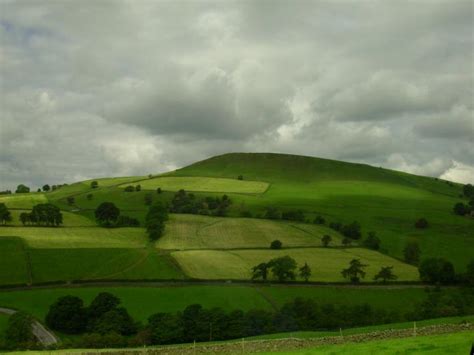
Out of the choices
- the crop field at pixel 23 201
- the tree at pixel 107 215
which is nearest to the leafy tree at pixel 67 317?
the tree at pixel 107 215

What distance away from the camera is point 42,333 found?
70.3m

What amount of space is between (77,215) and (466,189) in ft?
479

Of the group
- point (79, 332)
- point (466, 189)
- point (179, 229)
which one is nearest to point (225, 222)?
point (179, 229)

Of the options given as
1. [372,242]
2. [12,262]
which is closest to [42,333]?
[12,262]

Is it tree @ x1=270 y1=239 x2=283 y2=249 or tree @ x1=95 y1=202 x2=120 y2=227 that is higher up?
tree @ x1=95 y1=202 x2=120 y2=227

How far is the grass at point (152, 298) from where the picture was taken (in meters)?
77.4

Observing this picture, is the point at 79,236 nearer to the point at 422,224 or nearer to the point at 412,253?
the point at 412,253

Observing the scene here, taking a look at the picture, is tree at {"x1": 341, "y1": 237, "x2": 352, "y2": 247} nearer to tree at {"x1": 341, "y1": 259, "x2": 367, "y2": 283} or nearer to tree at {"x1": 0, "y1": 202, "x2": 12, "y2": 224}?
tree at {"x1": 341, "y1": 259, "x2": 367, "y2": 283}

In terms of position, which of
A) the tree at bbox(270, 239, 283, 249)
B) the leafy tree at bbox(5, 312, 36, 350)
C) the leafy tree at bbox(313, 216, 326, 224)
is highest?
the leafy tree at bbox(313, 216, 326, 224)

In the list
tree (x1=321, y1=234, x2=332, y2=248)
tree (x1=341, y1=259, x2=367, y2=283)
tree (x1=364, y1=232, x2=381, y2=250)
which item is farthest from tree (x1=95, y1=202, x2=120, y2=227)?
tree (x1=341, y1=259, x2=367, y2=283)

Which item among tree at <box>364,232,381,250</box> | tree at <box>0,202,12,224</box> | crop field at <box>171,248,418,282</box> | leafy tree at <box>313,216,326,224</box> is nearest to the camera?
crop field at <box>171,248,418,282</box>

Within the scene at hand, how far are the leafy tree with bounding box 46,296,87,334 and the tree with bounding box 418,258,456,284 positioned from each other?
61.2m

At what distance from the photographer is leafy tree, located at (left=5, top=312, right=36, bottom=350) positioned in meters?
59.8

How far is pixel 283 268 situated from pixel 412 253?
3344 cm
